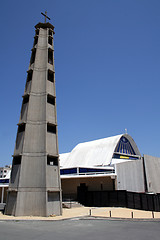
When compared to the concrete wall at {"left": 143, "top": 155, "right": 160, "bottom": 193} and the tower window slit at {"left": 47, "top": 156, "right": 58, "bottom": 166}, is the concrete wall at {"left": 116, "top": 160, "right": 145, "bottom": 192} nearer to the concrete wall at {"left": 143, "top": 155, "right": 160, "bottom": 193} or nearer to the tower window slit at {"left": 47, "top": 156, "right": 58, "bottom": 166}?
the concrete wall at {"left": 143, "top": 155, "right": 160, "bottom": 193}

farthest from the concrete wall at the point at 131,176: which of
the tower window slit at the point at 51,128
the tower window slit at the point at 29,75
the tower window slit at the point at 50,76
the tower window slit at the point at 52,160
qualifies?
the tower window slit at the point at 29,75

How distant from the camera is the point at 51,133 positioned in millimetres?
22828

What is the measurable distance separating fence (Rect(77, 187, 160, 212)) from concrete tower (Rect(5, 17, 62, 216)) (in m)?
8.62

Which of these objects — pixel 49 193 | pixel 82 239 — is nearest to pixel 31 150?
pixel 49 193

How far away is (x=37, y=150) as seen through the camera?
21.1 m

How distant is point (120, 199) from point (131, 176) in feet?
24.2

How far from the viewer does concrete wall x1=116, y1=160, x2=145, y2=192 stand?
31125 millimetres

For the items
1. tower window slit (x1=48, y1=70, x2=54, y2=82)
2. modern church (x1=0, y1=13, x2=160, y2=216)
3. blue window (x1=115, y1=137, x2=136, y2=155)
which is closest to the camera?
modern church (x1=0, y1=13, x2=160, y2=216)

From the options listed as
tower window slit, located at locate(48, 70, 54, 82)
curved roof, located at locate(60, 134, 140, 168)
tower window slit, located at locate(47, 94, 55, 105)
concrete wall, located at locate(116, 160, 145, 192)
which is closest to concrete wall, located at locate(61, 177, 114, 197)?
concrete wall, located at locate(116, 160, 145, 192)

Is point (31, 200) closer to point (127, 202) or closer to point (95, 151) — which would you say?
point (127, 202)

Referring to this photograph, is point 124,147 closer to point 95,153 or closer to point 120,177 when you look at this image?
point 95,153

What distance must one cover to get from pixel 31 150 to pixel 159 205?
15140 mm

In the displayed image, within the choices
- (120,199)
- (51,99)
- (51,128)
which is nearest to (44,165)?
(51,128)

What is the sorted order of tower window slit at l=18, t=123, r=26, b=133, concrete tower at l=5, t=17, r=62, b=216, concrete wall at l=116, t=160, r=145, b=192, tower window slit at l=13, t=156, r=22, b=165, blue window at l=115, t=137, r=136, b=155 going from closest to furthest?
concrete tower at l=5, t=17, r=62, b=216 < tower window slit at l=13, t=156, r=22, b=165 < tower window slit at l=18, t=123, r=26, b=133 < concrete wall at l=116, t=160, r=145, b=192 < blue window at l=115, t=137, r=136, b=155
